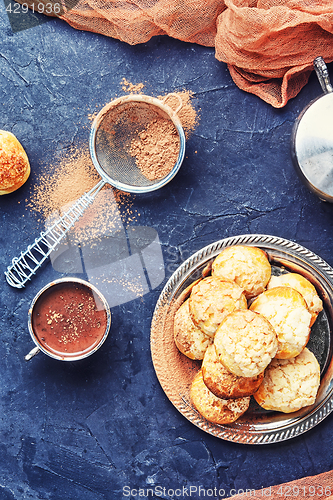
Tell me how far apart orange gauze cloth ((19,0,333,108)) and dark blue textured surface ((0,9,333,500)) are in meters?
0.06

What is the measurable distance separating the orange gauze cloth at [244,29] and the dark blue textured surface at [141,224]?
0.06 m

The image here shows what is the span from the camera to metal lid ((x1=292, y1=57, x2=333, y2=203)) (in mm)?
1382

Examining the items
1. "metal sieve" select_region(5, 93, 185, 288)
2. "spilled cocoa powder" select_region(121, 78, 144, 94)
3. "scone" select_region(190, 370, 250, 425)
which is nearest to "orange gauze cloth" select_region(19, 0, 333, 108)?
"spilled cocoa powder" select_region(121, 78, 144, 94)

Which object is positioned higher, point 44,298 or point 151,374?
point 44,298

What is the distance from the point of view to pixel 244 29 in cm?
145

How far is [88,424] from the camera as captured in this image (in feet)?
5.40

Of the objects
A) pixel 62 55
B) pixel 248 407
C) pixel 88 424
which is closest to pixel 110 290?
pixel 88 424

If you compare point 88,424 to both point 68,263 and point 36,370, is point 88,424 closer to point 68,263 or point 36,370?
point 36,370

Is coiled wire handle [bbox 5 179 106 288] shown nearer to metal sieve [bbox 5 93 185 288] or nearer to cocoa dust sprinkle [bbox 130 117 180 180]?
metal sieve [bbox 5 93 185 288]

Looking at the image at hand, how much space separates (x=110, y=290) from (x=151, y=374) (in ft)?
1.32

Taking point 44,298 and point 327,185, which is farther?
point 44,298

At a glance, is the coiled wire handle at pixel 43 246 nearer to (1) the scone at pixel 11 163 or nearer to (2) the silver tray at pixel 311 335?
(1) the scone at pixel 11 163

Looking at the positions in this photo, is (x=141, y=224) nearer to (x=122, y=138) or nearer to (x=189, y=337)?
(x=122, y=138)

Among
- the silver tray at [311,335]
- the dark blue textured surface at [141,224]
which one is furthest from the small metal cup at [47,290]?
the silver tray at [311,335]
